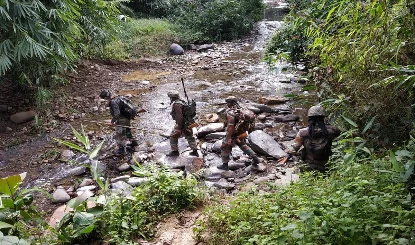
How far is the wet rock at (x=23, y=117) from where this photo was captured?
27.1 feet

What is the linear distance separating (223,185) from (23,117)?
5.46 metres

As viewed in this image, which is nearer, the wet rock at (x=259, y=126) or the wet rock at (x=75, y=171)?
the wet rock at (x=75, y=171)

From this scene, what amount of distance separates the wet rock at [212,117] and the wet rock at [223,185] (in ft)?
8.57

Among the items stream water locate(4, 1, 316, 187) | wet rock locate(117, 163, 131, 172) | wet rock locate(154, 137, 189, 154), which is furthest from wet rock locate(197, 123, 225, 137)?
wet rock locate(117, 163, 131, 172)

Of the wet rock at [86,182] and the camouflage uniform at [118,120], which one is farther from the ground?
the camouflage uniform at [118,120]

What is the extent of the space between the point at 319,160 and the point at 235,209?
2.22 metres

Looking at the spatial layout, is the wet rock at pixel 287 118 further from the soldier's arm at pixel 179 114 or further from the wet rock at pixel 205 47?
the wet rock at pixel 205 47

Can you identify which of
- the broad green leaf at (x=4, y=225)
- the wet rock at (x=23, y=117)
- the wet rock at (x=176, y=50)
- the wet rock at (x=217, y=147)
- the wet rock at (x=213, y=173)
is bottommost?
the wet rock at (x=213, y=173)

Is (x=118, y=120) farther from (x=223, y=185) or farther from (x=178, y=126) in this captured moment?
(x=223, y=185)

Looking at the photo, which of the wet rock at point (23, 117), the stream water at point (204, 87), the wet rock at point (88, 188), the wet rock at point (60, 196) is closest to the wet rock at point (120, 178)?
the wet rock at point (88, 188)

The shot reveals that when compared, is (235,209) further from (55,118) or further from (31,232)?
(55,118)

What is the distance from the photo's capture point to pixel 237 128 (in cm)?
612

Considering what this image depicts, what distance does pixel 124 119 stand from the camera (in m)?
7.14

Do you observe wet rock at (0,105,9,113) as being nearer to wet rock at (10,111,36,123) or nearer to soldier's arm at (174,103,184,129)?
wet rock at (10,111,36,123)
